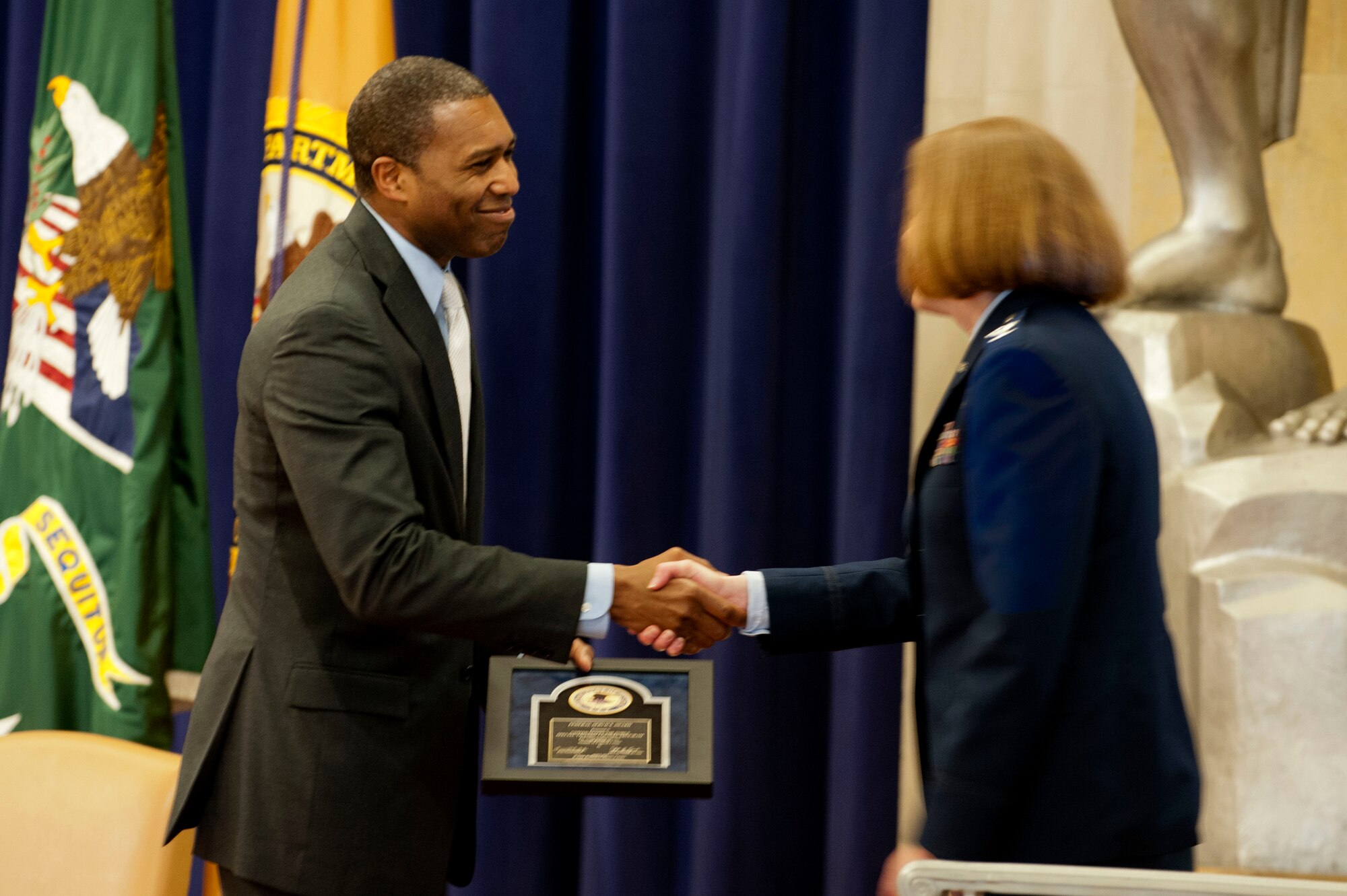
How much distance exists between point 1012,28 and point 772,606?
134 centimetres

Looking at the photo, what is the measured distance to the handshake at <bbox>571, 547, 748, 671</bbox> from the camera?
1.91 m

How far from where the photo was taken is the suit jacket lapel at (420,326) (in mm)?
1685

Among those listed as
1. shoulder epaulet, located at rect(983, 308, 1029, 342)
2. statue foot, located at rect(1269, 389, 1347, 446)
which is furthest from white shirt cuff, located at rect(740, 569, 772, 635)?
statue foot, located at rect(1269, 389, 1347, 446)

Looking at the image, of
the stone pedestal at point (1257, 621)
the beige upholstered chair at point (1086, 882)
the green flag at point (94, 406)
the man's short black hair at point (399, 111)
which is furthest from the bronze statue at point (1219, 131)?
the green flag at point (94, 406)

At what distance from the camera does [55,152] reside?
8.82ft

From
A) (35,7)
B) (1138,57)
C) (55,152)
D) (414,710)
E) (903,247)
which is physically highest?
(35,7)

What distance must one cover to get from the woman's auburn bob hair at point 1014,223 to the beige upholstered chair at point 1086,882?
63 cm

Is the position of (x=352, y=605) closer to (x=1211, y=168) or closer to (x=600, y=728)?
(x=600, y=728)

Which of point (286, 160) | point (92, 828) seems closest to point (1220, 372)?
point (286, 160)

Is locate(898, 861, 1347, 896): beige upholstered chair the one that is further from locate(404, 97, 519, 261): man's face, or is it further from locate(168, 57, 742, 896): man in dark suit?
locate(404, 97, 519, 261): man's face

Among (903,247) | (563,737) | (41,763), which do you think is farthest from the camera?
(41,763)

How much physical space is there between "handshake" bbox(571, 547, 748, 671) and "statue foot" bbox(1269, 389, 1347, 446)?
0.94 meters

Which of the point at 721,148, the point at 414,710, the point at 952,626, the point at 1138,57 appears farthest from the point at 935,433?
the point at 721,148

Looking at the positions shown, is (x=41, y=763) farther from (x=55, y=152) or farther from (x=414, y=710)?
(x=55, y=152)
